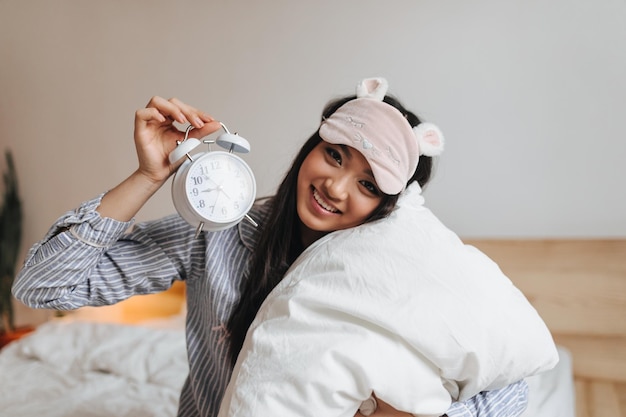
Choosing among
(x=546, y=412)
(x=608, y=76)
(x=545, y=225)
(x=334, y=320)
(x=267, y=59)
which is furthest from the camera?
(x=267, y=59)

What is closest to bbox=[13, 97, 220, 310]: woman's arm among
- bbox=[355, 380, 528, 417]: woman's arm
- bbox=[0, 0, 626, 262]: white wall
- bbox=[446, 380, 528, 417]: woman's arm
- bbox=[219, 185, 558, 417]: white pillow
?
bbox=[219, 185, 558, 417]: white pillow

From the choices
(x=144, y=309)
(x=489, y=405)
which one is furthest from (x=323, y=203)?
(x=144, y=309)

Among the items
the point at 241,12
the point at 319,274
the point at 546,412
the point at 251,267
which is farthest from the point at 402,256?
the point at 241,12

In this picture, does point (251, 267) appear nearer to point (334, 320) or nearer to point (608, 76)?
point (334, 320)

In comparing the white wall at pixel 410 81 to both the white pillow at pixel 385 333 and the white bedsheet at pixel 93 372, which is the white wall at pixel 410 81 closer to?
the white bedsheet at pixel 93 372

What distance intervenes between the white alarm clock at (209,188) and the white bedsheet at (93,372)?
0.91m

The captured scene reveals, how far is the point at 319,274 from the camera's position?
37.0 inches

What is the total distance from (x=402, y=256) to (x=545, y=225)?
3.60 ft

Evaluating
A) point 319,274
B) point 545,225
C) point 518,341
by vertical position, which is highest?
point 319,274

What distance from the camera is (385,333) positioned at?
34.2 inches

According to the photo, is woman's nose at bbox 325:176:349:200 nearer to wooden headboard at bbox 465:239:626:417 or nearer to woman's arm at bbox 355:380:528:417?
woman's arm at bbox 355:380:528:417

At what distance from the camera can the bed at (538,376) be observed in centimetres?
171

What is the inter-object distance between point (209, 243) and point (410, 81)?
109cm

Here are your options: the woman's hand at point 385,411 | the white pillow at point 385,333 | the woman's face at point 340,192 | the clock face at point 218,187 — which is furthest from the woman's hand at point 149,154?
the woman's hand at point 385,411
